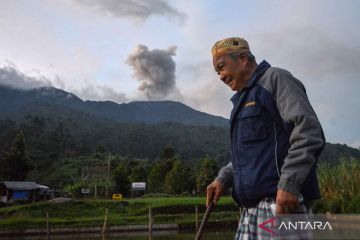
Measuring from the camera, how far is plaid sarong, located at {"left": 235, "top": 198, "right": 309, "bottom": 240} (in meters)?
1.82

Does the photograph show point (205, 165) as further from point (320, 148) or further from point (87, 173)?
point (320, 148)

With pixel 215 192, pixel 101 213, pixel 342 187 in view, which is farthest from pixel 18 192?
pixel 215 192

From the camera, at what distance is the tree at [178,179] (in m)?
41.7

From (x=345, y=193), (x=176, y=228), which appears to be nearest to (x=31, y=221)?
(x=176, y=228)

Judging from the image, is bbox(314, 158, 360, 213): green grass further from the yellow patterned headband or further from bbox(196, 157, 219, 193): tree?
bbox(196, 157, 219, 193): tree

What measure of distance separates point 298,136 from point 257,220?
0.41m

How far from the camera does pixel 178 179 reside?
143 ft

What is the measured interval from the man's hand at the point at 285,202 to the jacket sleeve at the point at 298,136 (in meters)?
0.02

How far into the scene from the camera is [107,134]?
342 ft

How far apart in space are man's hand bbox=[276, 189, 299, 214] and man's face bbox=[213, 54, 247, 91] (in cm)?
57

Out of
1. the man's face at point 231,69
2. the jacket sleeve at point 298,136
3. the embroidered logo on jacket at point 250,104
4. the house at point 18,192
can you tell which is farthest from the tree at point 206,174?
the jacket sleeve at point 298,136

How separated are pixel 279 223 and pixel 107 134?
341 ft

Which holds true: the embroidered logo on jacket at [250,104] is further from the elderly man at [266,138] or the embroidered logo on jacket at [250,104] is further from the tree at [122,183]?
the tree at [122,183]

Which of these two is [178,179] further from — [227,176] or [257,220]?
[257,220]
